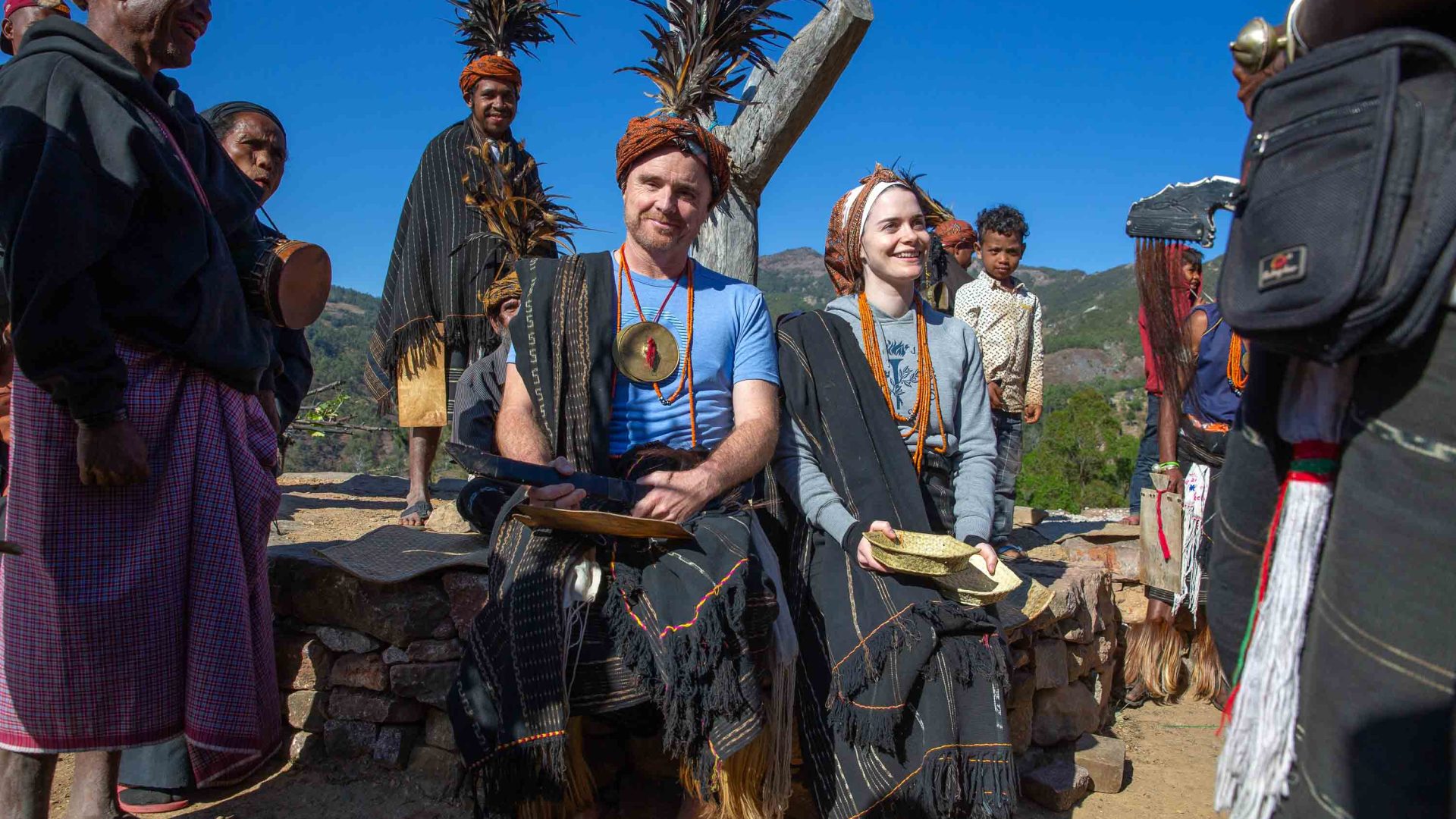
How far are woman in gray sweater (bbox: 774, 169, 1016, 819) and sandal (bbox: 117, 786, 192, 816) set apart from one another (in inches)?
79.0

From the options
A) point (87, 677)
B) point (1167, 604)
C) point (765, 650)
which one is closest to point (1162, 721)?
point (1167, 604)

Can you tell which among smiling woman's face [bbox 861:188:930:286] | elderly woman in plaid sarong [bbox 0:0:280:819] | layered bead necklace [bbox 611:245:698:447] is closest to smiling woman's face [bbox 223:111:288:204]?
elderly woman in plaid sarong [bbox 0:0:280:819]

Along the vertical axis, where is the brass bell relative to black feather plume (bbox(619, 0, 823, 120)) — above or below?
below

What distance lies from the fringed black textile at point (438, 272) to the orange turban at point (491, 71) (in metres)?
0.35

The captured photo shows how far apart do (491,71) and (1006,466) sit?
12.3 feet

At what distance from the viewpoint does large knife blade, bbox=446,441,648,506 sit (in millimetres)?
2344

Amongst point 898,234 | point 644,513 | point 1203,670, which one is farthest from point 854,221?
point 1203,670

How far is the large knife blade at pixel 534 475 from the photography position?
234cm

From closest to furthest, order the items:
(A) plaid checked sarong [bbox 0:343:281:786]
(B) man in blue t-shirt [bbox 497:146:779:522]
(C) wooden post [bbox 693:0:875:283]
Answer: (A) plaid checked sarong [bbox 0:343:281:786] < (B) man in blue t-shirt [bbox 497:146:779:522] < (C) wooden post [bbox 693:0:875:283]

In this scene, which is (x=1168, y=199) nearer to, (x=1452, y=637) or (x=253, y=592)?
(x=1452, y=637)

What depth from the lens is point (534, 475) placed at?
2.42 m

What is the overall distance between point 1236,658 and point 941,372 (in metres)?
2.02

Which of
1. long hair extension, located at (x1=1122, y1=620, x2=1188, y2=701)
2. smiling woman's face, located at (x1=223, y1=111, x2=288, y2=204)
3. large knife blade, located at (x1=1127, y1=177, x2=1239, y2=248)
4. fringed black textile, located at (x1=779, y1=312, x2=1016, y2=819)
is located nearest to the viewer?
large knife blade, located at (x1=1127, y1=177, x2=1239, y2=248)

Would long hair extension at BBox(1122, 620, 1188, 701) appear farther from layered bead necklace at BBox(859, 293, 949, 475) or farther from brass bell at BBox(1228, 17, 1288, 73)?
brass bell at BBox(1228, 17, 1288, 73)
